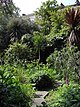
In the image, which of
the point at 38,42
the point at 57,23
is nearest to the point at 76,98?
the point at 38,42

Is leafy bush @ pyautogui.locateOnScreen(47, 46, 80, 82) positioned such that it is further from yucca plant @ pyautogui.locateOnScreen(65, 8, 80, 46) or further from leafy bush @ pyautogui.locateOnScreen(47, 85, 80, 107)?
leafy bush @ pyautogui.locateOnScreen(47, 85, 80, 107)

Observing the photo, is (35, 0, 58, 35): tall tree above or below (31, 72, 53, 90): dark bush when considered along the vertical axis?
above

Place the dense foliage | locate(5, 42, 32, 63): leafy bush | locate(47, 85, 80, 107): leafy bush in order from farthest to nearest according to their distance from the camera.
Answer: locate(5, 42, 32, 63): leafy bush → the dense foliage → locate(47, 85, 80, 107): leafy bush

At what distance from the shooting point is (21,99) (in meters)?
6.71

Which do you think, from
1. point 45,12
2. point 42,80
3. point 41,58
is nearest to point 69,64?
point 42,80

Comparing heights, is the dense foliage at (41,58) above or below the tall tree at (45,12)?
below

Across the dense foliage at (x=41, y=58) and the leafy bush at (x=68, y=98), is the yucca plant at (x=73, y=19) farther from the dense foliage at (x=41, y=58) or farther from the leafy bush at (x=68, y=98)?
the leafy bush at (x=68, y=98)

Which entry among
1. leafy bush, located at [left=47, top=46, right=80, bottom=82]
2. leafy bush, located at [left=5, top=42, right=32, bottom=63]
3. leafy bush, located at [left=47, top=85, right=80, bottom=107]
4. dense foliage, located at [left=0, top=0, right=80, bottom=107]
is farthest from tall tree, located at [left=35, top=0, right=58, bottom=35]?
leafy bush, located at [left=47, top=85, right=80, bottom=107]

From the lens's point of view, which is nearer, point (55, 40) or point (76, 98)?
point (76, 98)

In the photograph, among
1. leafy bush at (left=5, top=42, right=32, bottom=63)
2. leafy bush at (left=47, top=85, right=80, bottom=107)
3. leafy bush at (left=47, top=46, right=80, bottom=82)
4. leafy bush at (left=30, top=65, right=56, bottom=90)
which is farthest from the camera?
leafy bush at (left=5, top=42, right=32, bottom=63)

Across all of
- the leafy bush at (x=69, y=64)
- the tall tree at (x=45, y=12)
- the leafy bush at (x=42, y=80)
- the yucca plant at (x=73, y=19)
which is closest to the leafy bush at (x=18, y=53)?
the yucca plant at (x=73, y=19)

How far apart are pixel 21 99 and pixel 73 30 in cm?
952

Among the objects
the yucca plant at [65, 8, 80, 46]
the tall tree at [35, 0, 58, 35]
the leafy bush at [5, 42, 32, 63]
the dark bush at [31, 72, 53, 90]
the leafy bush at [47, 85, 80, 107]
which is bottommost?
the leafy bush at [47, 85, 80, 107]

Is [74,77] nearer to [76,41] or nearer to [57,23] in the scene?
[76,41]
